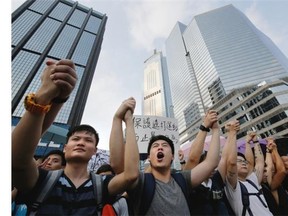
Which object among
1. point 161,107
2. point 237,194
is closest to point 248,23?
point 161,107

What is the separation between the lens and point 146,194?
1523mm

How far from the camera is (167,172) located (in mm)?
1822

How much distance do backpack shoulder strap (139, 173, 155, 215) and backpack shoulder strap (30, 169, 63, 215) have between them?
66cm

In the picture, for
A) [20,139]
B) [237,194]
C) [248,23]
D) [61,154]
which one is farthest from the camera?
[248,23]

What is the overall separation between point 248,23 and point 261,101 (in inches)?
1975

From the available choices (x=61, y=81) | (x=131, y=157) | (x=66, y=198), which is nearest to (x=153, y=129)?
(x=131, y=157)

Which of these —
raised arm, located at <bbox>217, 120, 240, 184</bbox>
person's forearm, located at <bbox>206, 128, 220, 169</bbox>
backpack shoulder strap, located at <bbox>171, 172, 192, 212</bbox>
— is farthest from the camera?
raised arm, located at <bbox>217, 120, 240, 184</bbox>

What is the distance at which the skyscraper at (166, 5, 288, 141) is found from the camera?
58.8 m

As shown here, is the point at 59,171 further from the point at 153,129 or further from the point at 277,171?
the point at 153,129

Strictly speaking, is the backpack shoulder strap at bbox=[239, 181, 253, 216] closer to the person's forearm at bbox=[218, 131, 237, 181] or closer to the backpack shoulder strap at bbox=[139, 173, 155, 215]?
the person's forearm at bbox=[218, 131, 237, 181]

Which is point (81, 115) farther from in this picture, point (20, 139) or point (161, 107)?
point (161, 107)

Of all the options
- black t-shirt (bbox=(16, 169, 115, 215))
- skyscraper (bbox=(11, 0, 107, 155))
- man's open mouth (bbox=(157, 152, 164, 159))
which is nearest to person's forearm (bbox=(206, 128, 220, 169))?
man's open mouth (bbox=(157, 152, 164, 159))

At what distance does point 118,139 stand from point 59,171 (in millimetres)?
477

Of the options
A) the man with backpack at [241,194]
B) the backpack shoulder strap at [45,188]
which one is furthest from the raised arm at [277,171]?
the backpack shoulder strap at [45,188]
